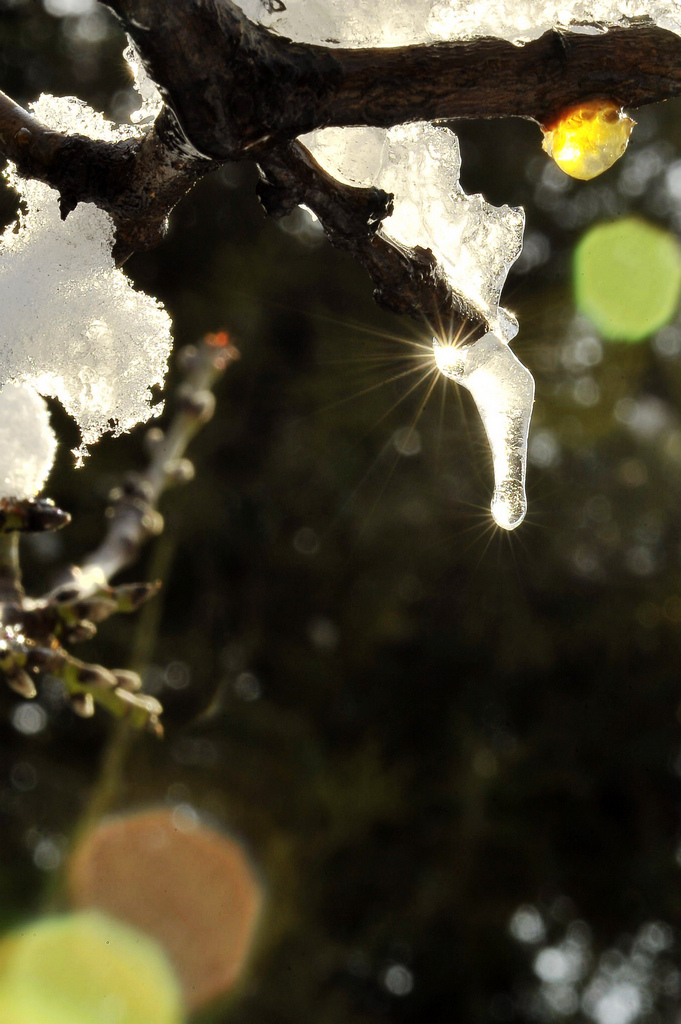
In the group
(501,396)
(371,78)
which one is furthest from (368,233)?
(501,396)

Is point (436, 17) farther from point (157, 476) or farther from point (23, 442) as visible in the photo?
point (157, 476)

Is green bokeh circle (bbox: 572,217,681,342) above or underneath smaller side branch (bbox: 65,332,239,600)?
above

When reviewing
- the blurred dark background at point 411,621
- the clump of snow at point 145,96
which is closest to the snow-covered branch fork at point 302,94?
the clump of snow at point 145,96

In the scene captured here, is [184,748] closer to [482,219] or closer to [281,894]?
[281,894]

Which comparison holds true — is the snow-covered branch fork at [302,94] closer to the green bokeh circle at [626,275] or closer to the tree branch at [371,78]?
the tree branch at [371,78]

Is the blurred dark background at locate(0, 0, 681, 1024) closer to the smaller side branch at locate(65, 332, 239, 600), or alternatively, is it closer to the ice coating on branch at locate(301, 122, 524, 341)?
the smaller side branch at locate(65, 332, 239, 600)

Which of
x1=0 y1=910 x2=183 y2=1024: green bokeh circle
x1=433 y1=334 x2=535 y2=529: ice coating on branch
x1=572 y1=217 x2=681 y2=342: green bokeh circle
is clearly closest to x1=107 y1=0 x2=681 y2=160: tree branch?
x1=433 y1=334 x2=535 y2=529: ice coating on branch
